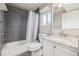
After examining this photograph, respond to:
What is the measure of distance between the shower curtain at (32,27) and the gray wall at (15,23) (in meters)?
0.07

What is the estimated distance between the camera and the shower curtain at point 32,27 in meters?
1.27

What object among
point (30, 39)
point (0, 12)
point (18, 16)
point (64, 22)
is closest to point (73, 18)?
point (64, 22)

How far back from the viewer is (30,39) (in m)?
1.28

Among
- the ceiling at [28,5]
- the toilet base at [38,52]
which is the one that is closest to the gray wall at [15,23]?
the ceiling at [28,5]

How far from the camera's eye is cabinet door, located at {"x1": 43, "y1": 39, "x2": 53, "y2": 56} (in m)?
1.24

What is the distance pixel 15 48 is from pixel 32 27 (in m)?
0.44

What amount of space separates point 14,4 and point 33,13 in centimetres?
33

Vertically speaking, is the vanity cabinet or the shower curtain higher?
the shower curtain

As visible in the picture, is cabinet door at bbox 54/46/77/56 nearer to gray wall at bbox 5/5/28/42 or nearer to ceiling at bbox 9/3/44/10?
gray wall at bbox 5/5/28/42

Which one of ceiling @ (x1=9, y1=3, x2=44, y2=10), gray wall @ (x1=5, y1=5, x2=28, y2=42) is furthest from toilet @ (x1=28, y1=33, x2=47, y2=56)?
ceiling @ (x1=9, y1=3, x2=44, y2=10)

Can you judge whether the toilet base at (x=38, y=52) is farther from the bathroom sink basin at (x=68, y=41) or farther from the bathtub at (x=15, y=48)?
the bathroom sink basin at (x=68, y=41)

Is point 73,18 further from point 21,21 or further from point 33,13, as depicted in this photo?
point 21,21

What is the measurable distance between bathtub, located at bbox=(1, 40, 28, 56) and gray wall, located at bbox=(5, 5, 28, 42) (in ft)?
0.22

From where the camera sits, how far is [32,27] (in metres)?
1.30
